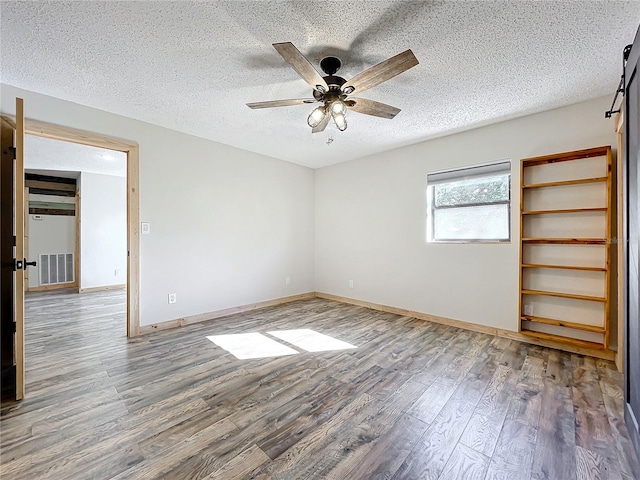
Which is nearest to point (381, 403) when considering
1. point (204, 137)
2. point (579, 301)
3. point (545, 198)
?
point (579, 301)

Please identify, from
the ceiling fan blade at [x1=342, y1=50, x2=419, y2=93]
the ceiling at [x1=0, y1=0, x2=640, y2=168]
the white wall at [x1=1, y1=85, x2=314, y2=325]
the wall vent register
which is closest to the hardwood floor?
the white wall at [x1=1, y1=85, x2=314, y2=325]

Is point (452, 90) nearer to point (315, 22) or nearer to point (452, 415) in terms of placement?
point (315, 22)

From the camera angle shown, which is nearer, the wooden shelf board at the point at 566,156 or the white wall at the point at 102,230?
the wooden shelf board at the point at 566,156

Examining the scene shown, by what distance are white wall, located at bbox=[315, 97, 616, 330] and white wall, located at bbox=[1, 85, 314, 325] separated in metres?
0.73

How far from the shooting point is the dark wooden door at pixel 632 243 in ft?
4.66

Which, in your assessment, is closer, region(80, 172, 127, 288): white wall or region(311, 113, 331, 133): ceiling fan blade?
region(311, 113, 331, 133): ceiling fan blade

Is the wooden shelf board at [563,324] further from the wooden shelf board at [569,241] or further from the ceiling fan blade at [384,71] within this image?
the ceiling fan blade at [384,71]

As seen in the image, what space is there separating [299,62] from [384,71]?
565 millimetres

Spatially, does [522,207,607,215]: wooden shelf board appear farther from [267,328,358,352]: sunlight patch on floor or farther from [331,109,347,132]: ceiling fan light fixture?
[267,328,358,352]: sunlight patch on floor

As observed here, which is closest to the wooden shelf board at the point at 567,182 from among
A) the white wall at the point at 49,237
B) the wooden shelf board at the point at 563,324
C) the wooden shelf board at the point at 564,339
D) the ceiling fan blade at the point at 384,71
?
the wooden shelf board at the point at 563,324

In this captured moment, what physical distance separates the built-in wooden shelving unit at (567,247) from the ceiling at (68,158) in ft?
18.7

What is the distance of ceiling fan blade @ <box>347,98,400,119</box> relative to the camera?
2.23 m

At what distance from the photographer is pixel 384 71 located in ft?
5.88

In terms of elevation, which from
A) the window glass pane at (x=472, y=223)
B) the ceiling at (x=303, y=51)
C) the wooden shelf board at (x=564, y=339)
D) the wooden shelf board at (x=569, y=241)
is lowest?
the wooden shelf board at (x=564, y=339)
